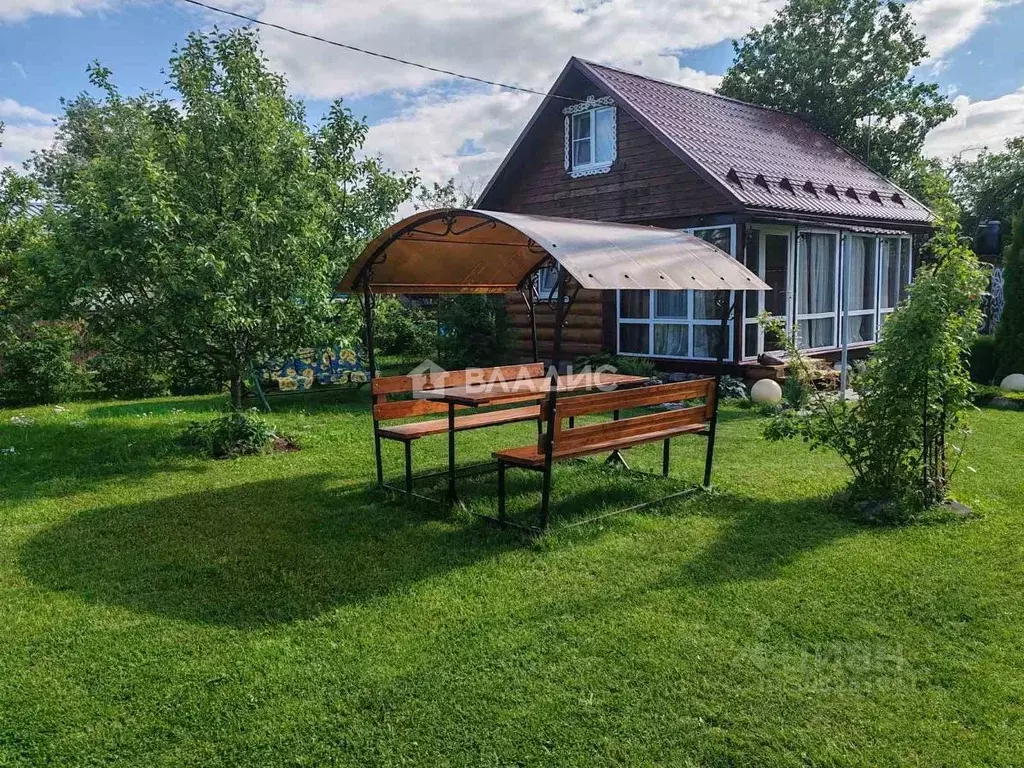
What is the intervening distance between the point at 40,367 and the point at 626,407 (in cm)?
1081


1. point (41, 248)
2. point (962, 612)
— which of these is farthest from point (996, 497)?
point (41, 248)

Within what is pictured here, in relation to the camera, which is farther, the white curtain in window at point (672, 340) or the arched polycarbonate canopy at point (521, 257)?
the white curtain in window at point (672, 340)

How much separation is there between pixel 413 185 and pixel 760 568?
748cm

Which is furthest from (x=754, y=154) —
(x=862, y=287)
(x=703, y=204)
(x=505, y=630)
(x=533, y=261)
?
(x=505, y=630)

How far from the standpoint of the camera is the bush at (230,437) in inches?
318

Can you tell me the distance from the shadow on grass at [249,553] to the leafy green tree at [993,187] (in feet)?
79.3

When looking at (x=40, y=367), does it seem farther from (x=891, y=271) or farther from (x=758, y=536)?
(x=891, y=271)

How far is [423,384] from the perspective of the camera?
6.50 meters

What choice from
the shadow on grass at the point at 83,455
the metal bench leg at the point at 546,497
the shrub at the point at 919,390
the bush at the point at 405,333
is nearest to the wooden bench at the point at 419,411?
the metal bench leg at the point at 546,497

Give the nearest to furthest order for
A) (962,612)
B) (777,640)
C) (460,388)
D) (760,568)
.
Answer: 1. (777,640)
2. (962,612)
3. (760,568)
4. (460,388)

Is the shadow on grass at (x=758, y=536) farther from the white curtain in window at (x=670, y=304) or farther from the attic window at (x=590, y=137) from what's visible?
the attic window at (x=590, y=137)

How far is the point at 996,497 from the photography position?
19.8ft

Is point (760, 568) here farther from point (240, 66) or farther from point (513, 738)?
point (240, 66)

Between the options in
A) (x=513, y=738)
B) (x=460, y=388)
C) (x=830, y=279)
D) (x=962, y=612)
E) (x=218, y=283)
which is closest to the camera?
(x=513, y=738)
